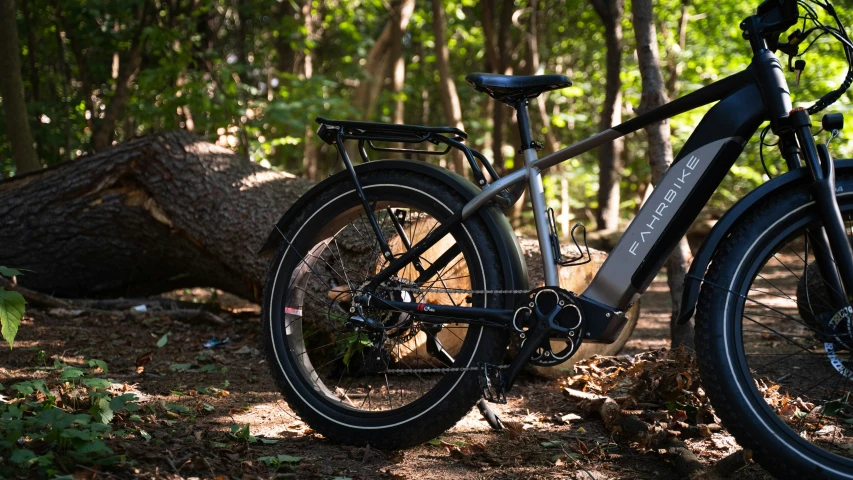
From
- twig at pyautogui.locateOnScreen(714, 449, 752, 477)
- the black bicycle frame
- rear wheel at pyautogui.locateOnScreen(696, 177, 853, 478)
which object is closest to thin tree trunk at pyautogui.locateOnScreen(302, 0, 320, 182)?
the black bicycle frame

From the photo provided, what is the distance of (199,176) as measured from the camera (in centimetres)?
456

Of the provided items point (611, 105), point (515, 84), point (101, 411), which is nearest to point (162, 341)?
point (101, 411)

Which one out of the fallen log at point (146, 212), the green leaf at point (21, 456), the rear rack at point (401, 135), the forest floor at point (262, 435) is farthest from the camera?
→ the fallen log at point (146, 212)

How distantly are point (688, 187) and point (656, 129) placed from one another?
1468 millimetres

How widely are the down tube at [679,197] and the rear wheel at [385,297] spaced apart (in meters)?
0.41

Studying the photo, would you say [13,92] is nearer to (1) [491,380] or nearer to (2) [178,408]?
(2) [178,408]

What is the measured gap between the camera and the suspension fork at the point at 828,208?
2010 mm

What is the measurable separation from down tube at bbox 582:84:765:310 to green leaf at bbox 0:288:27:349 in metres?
1.98

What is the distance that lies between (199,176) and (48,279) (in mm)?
1381

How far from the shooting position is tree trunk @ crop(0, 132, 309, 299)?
4438 mm

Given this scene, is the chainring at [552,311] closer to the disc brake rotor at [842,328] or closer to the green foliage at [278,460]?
the disc brake rotor at [842,328]

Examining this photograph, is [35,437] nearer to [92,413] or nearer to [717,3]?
[92,413]

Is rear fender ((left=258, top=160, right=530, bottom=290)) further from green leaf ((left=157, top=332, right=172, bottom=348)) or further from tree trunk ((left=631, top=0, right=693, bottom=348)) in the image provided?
green leaf ((left=157, top=332, right=172, bottom=348))

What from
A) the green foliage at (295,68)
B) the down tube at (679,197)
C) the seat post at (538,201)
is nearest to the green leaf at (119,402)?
the seat post at (538,201)
